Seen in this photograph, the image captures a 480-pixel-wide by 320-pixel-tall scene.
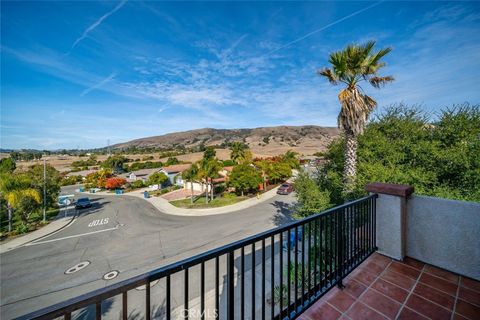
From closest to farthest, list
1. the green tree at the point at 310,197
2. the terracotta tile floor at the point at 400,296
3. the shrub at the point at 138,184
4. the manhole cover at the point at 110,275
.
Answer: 1. the terracotta tile floor at the point at 400,296
2. the green tree at the point at 310,197
3. the manhole cover at the point at 110,275
4. the shrub at the point at 138,184

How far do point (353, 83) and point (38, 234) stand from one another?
25002 mm

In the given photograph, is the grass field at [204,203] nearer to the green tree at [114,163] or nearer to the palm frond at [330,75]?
the palm frond at [330,75]

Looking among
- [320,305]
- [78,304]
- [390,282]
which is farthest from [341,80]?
[78,304]

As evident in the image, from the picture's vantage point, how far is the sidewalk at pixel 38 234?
14.6m

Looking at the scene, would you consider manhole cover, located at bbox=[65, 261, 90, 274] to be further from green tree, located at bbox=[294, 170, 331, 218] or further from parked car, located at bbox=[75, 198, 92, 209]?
parked car, located at bbox=[75, 198, 92, 209]

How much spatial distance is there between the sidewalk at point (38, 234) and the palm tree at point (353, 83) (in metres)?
22.4

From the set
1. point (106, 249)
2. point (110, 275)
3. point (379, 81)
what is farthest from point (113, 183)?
point (379, 81)

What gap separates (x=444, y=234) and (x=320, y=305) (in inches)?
90.9

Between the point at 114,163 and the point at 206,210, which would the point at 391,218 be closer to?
the point at 206,210

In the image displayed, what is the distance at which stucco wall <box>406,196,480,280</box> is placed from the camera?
281 cm

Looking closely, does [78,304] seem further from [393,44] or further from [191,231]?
[191,231]

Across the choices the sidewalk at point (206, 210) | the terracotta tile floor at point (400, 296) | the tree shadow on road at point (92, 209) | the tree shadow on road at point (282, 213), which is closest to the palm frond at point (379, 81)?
the terracotta tile floor at point (400, 296)

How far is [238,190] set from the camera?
2780 centimetres

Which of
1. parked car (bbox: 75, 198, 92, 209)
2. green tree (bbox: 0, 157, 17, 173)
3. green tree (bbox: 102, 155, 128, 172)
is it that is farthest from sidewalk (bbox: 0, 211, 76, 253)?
green tree (bbox: 102, 155, 128, 172)
